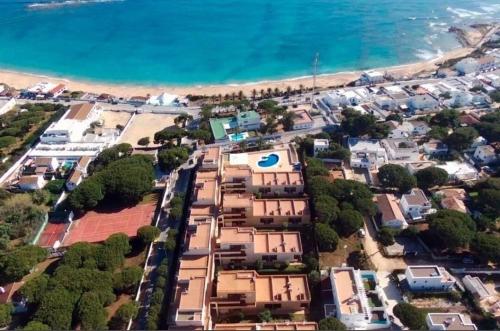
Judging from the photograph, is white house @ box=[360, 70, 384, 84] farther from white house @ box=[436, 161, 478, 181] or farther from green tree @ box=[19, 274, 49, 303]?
→ green tree @ box=[19, 274, 49, 303]

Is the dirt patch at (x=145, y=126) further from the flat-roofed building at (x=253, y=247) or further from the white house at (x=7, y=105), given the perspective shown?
the flat-roofed building at (x=253, y=247)

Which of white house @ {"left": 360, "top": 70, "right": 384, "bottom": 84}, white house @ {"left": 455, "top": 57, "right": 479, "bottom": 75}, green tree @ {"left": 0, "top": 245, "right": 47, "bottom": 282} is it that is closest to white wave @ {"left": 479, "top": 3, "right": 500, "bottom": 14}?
white house @ {"left": 455, "top": 57, "right": 479, "bottom": 75}

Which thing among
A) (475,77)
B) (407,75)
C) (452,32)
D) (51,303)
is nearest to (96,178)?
(51,303)

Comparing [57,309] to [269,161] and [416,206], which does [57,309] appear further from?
[416,206]

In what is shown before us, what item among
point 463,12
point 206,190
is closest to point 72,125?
point 206,190

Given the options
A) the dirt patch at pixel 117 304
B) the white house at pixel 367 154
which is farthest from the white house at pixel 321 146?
the dirt patch at pixel 117 304

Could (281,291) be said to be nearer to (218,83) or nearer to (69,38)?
(218,83)
